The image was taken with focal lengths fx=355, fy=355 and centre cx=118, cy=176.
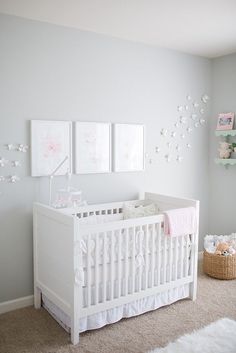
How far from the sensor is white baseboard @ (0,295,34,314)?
9.14ft

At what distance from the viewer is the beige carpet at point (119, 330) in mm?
2281

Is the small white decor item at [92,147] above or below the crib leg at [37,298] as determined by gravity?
above

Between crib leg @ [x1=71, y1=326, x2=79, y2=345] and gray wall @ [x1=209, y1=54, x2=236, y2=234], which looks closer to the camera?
crib leg @ [x1=71, y1=326, x2=79, y2=345]

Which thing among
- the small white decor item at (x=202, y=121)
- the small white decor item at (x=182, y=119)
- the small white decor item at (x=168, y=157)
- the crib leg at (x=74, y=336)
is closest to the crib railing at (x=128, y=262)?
the crib leg at (x=74, y=336)

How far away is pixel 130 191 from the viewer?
350 centimetres

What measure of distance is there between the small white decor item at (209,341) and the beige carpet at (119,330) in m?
0.07

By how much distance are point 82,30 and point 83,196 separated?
1.43m

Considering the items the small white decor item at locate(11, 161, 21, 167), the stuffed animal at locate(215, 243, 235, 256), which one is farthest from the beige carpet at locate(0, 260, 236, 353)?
the small white decor item at locate(11, 161, 21, 167)

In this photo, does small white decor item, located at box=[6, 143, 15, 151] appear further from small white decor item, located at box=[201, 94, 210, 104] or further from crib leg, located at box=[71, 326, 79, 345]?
small white decor item, located at box=[201, 94, 210, 104]

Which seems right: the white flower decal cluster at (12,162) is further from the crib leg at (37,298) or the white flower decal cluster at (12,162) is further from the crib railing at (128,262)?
the crib leg at (37,298)

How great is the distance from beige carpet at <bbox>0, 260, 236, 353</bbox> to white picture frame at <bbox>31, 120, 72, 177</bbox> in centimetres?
113

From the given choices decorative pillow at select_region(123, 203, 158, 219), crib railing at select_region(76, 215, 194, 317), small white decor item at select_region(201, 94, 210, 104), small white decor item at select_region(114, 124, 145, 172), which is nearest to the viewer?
crib railing at select_region(76, 215, 194, 317)

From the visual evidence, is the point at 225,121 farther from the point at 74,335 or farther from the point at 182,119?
the point at 74,335

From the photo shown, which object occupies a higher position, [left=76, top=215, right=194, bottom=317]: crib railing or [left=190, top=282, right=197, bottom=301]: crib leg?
[left=76, top=215, right=194, bottom=317]: crib railing
